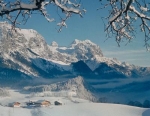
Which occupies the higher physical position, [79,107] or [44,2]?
[44,2]

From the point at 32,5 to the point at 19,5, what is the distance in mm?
166

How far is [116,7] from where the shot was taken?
427 cm

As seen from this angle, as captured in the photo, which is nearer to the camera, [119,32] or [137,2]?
[137,2]

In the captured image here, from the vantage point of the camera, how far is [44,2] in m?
3.92

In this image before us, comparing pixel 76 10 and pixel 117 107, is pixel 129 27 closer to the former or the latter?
pixel 76 10

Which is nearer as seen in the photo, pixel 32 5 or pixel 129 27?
pixel 32 5

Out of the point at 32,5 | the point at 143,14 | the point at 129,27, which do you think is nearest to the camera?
the point at 32,5

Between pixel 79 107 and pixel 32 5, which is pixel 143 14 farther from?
pixel 79 107

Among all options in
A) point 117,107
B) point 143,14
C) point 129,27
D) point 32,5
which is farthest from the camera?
point 117,107

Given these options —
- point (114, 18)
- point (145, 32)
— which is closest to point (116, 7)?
point (114, 18)

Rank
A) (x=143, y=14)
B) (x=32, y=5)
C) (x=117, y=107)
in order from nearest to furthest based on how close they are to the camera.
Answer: (x=32, y=5)
(x=143, y=14)
(x=117, y=107)

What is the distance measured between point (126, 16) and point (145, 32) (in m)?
0.33

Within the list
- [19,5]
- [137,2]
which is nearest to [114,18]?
[137,2]

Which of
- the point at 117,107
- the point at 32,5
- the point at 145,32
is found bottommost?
the point at 117,107
